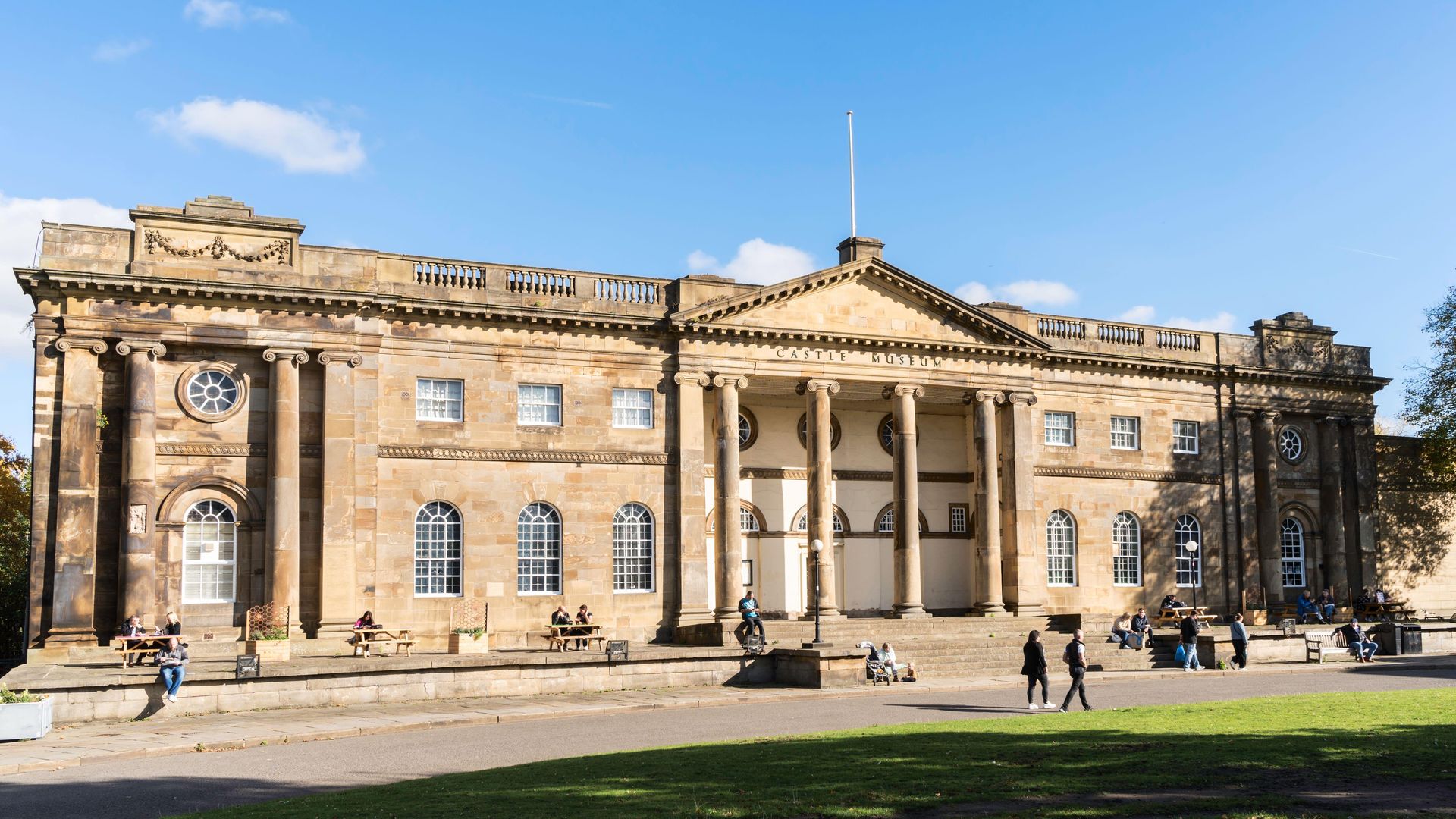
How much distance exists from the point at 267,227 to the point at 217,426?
523 cm

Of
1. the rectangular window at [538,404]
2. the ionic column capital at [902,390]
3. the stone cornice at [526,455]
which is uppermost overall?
the ionic column capital at [902,390]

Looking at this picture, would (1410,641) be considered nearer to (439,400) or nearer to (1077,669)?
(1077,669)

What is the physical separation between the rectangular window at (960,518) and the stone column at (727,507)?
9.29 meters

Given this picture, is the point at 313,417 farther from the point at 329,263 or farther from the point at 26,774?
the point at 26,774

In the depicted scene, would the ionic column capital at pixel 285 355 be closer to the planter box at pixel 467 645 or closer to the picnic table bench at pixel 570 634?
the planter box at pixel 467 645

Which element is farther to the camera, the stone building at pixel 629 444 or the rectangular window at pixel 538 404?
the rectangular window at pixel 538 404

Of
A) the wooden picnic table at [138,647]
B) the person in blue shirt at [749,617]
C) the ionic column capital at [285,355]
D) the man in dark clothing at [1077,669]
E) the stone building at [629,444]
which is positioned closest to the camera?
the man in dark clothing at [1077,669]

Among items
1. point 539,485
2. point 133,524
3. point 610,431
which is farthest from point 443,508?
point 133,524

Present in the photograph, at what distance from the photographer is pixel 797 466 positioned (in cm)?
4059

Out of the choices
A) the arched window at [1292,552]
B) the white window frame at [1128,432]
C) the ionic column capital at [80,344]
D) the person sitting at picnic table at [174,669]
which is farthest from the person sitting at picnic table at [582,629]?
the arched window at [1292,552]

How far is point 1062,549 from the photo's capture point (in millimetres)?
42281

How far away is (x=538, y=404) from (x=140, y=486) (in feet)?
33.9

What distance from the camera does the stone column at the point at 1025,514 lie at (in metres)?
39.7

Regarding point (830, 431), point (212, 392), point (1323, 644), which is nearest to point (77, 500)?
point (212, 392)
